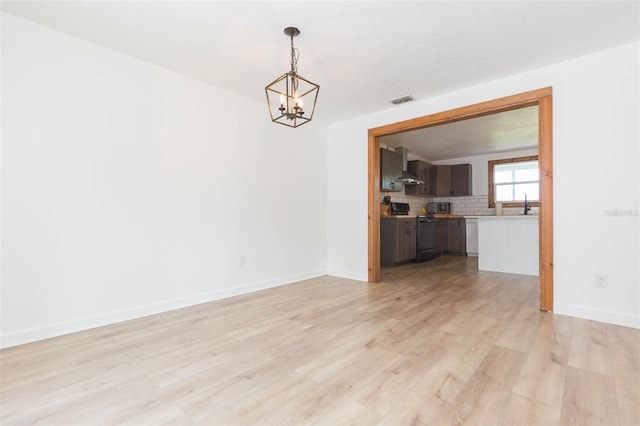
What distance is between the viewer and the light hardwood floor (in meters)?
1.44

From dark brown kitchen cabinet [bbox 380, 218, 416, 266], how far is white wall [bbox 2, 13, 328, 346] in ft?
7.78

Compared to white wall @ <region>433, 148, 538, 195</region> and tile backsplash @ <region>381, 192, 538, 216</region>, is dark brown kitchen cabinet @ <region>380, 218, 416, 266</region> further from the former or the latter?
white wall @ <region>433, 148, 538, 195</region>

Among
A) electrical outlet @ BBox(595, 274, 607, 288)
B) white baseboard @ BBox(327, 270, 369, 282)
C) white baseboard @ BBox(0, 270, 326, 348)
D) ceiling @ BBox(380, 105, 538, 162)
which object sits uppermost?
ceiling @ BBox(380, 105, 538, 162)

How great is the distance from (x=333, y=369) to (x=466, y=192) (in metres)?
6.72

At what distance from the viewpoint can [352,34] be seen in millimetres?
2469

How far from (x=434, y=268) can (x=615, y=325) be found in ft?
9.56

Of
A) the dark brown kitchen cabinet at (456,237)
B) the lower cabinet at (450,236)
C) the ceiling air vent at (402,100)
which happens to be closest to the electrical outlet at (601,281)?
the ceiling air vent at (402,100)

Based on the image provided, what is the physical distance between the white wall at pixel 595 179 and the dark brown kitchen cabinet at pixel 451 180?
4433 mm

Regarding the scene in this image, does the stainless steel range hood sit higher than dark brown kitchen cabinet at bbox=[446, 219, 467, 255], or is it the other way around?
the stainless steel range hood

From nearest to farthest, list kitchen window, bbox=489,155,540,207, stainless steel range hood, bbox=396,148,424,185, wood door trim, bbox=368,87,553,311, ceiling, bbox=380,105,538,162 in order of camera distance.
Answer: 1. wood door trim, bbox=368,87,553,311
2. ceiling, bbox=380,105,538,162
3. stainless steel range hood, bbox=396,148,424,185
4. kitchen window, bbox=489,155,540,207

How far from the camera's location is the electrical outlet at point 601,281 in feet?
8.88

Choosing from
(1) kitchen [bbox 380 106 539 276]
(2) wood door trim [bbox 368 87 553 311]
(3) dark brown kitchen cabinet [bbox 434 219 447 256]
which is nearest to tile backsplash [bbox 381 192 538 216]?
(1) kitchen [bbox 380 106 539 276]

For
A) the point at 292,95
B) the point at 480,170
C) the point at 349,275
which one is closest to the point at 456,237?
the point at 480,170

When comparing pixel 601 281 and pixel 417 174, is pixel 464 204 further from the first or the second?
pixel 601 281
